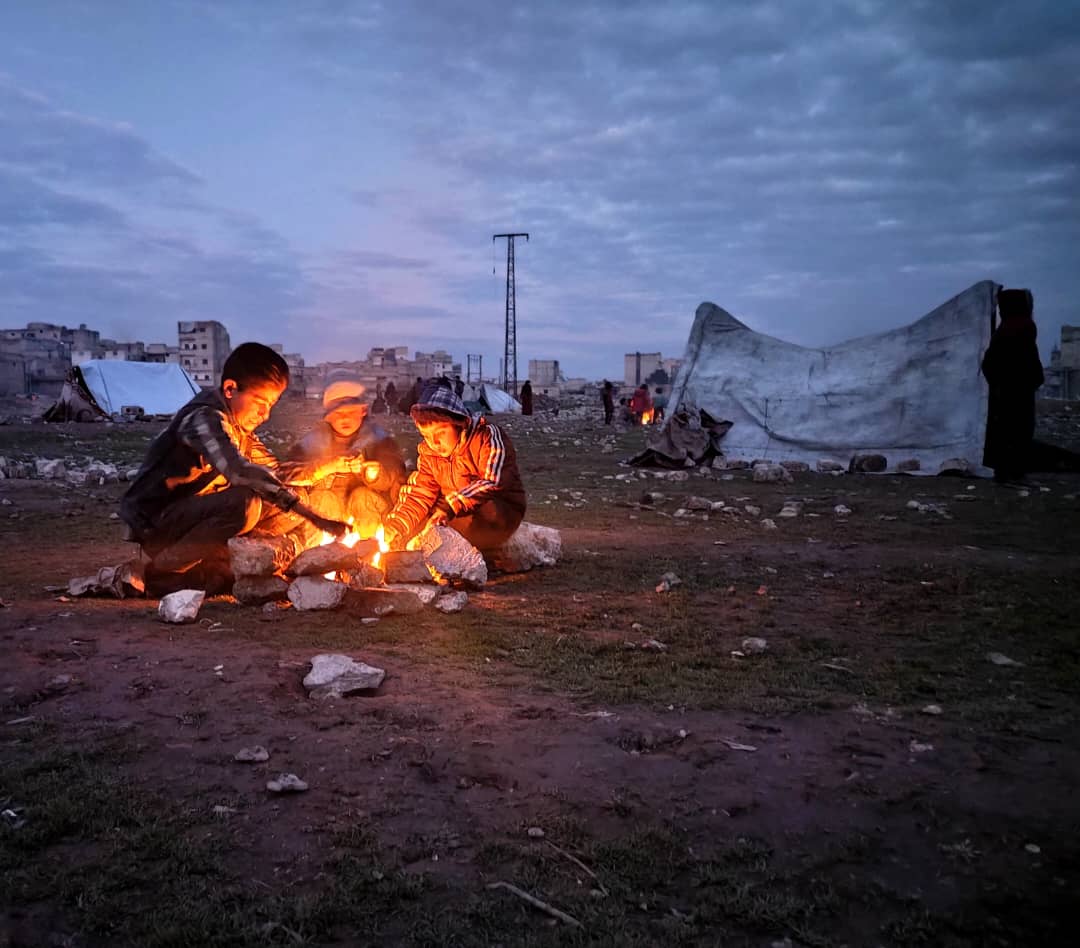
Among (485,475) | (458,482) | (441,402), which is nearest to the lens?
(441,402)

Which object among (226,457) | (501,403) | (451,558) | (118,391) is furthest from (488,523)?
(501,403)

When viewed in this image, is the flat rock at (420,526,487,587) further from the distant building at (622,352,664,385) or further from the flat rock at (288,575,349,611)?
the distant building at (622,352,664,385)

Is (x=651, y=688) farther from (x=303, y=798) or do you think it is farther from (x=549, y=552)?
(x=549, y=552)

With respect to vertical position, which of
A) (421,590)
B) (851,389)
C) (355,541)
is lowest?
(421,590)

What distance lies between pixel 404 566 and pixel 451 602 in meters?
0.42

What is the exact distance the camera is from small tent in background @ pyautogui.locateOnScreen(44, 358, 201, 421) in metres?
20.8

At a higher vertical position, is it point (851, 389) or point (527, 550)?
point (851, 389)

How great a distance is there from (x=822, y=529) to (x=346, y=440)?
14.9 feet

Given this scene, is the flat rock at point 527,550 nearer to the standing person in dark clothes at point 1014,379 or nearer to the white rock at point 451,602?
the white rock at point 451,602

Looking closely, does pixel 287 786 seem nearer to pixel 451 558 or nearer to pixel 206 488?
pixel 451 558

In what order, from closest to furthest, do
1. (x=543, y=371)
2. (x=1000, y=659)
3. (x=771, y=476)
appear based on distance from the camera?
(x=1000, y=659)
(x=771, y=476)
(x=543, y=371)

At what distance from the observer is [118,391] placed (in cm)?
2223

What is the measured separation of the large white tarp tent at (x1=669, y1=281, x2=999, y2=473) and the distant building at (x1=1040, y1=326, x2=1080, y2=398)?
3532 cm

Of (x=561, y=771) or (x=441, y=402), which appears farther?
(x=441, y=402)
